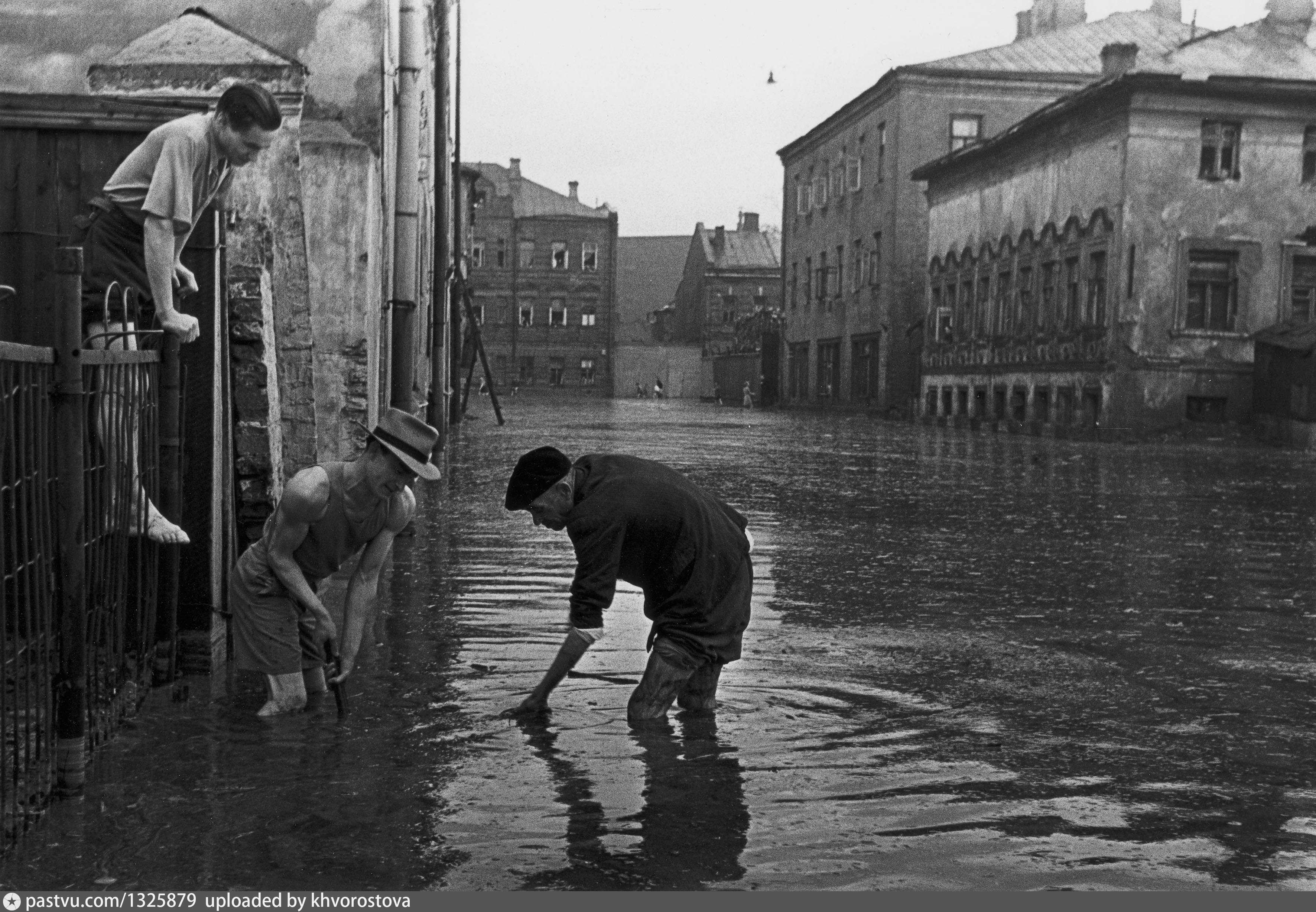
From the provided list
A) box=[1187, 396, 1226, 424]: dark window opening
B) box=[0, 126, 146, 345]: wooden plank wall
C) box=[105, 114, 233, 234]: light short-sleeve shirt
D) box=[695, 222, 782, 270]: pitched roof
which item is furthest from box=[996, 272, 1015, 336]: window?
box=[695, 222, 782, 270]: pitched roof

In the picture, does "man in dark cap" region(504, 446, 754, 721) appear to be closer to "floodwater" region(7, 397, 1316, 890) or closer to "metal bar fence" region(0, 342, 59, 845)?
"floodwater" region(7, 397, 1316, 890)

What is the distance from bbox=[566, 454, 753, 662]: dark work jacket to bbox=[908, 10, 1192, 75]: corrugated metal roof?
155 feet

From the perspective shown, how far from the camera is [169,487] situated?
20.7 ft

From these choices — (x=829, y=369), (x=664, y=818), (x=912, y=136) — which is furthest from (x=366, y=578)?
(x=829, y=369)

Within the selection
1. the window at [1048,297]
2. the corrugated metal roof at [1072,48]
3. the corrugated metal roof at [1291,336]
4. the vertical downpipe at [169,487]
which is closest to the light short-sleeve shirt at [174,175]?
the vertical downpipe at [169,487]

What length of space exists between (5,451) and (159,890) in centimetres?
142

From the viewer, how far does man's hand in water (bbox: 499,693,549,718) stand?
582 cm

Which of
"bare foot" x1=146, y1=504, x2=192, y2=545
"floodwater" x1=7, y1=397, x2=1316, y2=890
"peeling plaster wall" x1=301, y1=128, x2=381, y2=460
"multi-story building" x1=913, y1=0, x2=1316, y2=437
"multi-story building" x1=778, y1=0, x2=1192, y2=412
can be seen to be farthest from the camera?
"multi-story building" x1=778, y1=0, x2=1192, y2=412

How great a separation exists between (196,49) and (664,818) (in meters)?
A: 8.37

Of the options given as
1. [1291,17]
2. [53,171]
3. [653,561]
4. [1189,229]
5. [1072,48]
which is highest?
[1072,48]

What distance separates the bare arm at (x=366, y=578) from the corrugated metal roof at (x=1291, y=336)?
1141 inches

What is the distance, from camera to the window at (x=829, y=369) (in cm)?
5750

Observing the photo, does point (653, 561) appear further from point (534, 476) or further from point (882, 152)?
point (882, 152)

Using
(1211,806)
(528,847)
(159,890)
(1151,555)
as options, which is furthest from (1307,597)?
(159,890)
